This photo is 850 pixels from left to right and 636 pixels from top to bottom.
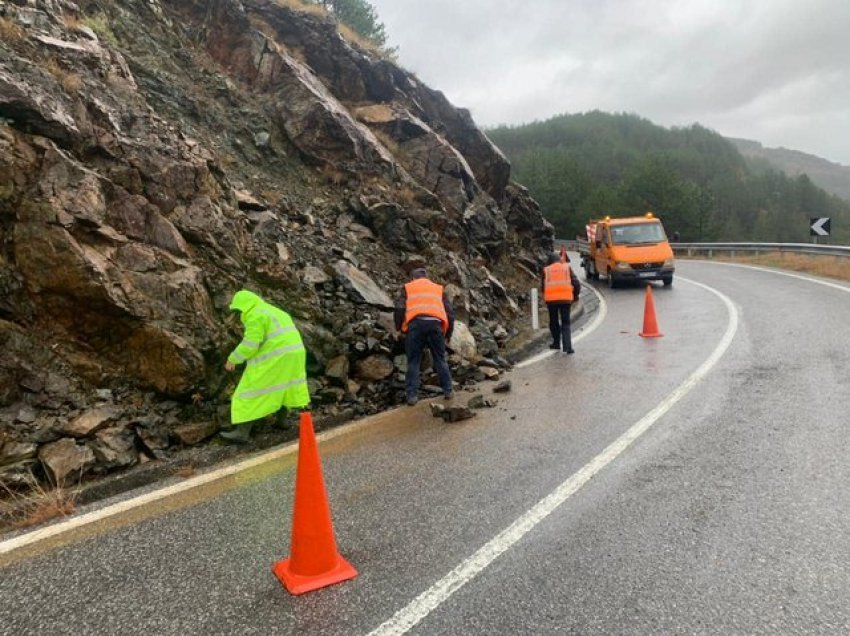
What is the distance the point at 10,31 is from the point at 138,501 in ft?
18.9

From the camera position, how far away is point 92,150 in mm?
6414

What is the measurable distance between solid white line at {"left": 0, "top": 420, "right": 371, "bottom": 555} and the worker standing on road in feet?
17.0

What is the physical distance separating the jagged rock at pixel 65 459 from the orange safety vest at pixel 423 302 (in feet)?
12.1

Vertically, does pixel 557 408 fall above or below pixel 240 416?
below

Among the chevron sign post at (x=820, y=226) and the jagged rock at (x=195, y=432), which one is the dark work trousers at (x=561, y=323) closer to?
the jagged rock at (x=195, y=432)

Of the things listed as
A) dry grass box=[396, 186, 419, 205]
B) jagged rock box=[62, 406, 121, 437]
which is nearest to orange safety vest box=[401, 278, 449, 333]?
jagged rock box=[62, 406, 121, 437]

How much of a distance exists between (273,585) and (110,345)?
3.50 m

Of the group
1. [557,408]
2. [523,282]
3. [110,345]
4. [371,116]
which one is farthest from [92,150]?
[523,282]

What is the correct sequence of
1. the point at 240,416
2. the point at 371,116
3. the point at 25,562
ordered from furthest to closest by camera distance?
the point at 371,116, the point at 240,416, the point at 25,562

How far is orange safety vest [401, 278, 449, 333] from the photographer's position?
7.14 meters

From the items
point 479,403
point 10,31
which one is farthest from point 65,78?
point 479,403

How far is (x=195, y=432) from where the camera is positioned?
5445mm

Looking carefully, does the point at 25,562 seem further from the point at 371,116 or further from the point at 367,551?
the point at 371,116

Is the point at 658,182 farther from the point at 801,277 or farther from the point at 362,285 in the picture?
the point at 362,285
